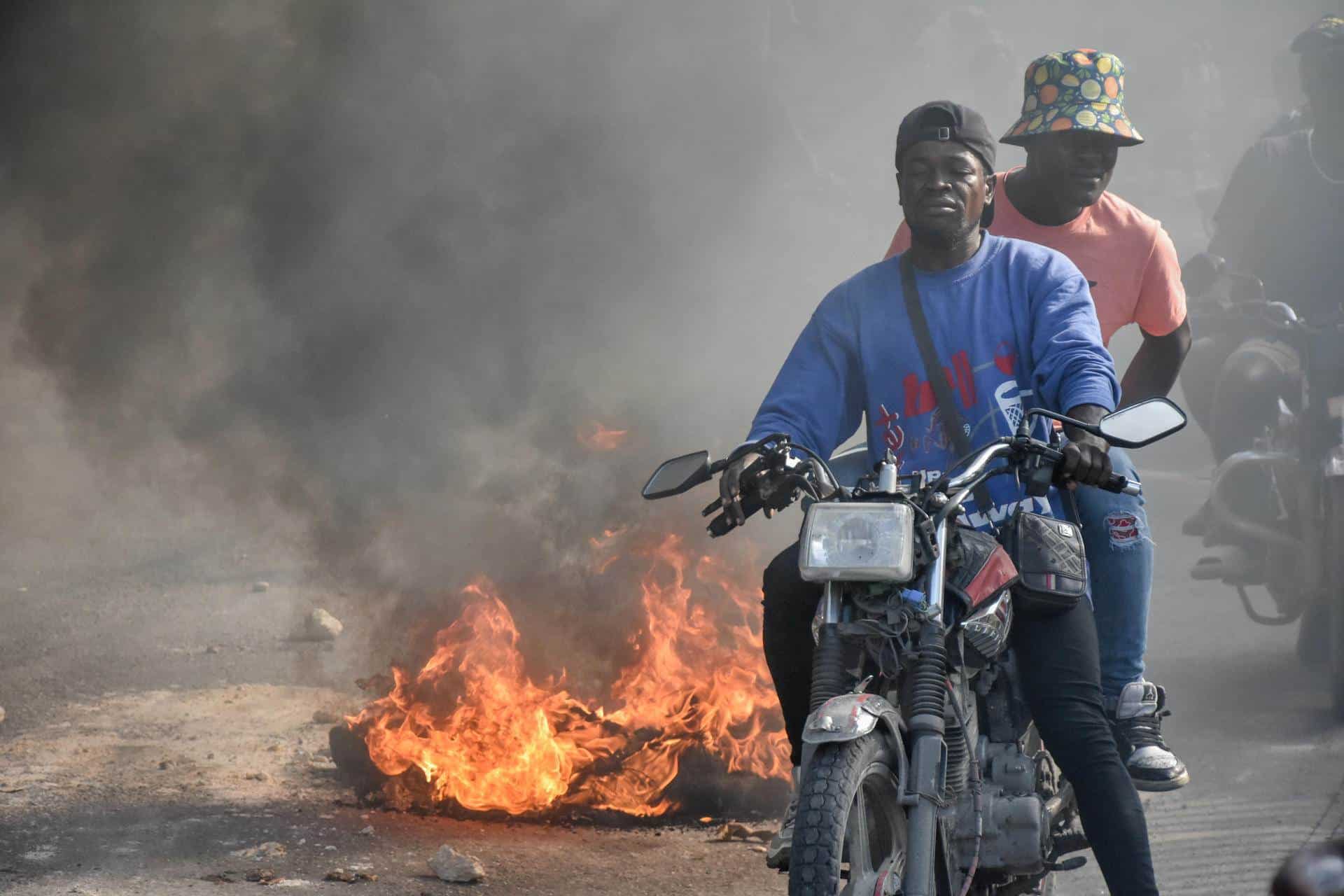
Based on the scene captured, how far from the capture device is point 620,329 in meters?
10.5

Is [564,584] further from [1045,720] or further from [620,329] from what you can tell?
[620,329]

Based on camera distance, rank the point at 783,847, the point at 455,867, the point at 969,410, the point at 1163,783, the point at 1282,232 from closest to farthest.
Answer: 1. the point at 783,847
2. the point at 969,410
3. the point at 1163,783
4. the point at 455,867
5. the point at 1282,232

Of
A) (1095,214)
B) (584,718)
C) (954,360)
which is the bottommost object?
Result: (584,718)

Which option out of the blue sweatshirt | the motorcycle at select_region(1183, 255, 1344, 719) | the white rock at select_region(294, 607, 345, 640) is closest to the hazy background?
the white rock at select_region(294, 607, 345, 640)

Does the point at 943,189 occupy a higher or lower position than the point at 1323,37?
lower

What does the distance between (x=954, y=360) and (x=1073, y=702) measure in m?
0.86

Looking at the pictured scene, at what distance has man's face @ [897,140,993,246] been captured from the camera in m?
3.64

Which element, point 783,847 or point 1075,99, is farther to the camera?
point 1075,99

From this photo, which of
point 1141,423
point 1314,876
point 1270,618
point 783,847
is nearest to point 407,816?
point 783,847

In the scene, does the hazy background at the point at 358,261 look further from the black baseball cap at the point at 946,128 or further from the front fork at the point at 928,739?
the front fork at the point at 928,739

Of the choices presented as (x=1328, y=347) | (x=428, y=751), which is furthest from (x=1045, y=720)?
(x=1328, y=347)

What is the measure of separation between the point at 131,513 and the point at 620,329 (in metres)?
4.26

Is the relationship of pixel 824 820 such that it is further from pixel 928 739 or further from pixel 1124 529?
pixel 1124 529

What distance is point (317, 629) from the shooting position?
8.26 m
